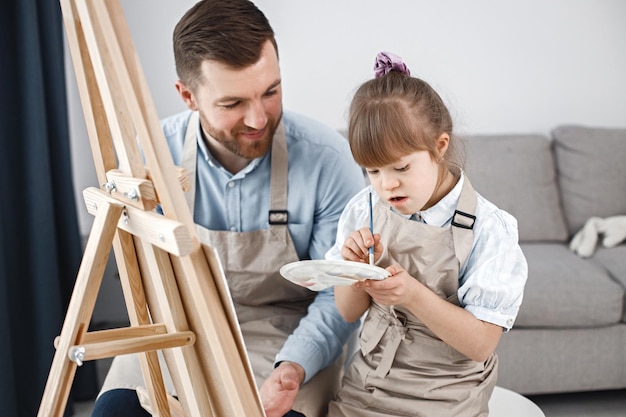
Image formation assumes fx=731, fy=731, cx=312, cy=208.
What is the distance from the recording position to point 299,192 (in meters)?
1.74

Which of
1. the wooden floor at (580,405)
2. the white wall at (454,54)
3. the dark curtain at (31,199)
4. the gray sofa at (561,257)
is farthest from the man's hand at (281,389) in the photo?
the white wall at (454,54)

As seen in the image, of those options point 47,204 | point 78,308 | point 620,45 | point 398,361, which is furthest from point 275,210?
point 620,45

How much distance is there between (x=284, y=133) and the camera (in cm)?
177

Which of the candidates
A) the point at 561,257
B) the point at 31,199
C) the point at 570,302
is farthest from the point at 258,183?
the point at 561,257

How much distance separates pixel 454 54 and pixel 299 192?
74.8 inches

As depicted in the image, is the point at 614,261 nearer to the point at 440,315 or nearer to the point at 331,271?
the point at 440,315

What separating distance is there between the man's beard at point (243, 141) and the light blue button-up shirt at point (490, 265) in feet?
1.45

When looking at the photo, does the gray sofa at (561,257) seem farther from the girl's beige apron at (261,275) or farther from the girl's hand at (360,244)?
the girl's hand at (360,244)

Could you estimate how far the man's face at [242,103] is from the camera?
1.57 m

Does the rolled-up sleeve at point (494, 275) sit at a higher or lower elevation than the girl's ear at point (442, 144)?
lower

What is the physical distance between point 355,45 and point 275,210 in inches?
70.0

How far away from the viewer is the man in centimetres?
158

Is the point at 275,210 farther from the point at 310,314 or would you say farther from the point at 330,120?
the point at 330,120

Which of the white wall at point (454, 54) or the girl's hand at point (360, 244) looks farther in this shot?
the white wall at point (454, 54)
